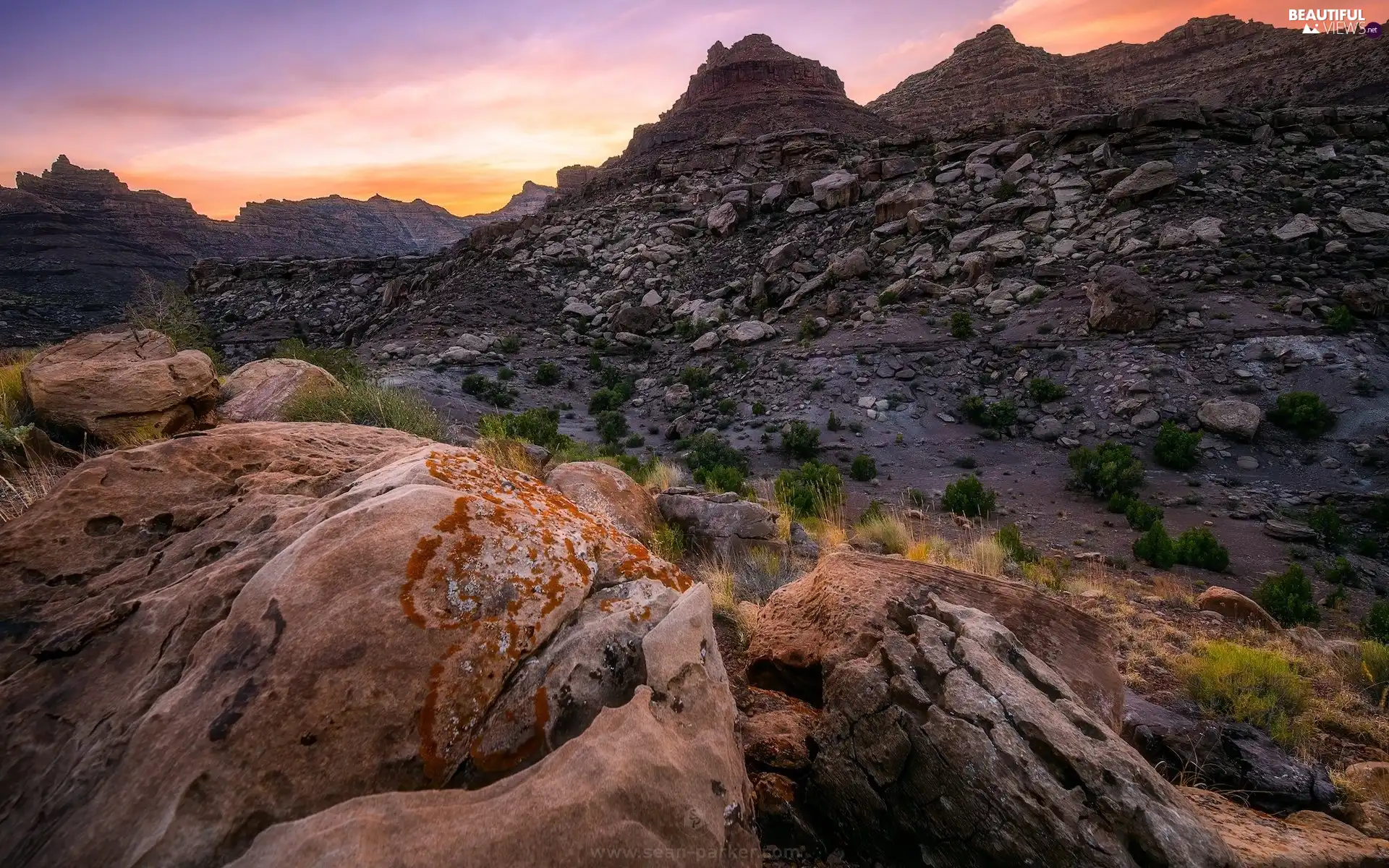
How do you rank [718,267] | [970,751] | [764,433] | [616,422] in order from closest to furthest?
1. [970,751]
2. [764,433]
3. [616,422]
4. [718,267]

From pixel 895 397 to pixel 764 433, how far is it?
3.98 meters

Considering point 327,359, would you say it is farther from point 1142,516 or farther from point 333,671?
point 1142,516

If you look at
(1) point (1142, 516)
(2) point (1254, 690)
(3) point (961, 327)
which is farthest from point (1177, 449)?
(2) point (1254, 690)

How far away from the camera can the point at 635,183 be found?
37.1m

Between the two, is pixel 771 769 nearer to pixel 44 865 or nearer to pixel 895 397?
pixel 44 865

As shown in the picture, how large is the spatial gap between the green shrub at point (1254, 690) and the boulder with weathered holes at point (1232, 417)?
999 cm

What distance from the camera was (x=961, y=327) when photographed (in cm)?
A: 1755

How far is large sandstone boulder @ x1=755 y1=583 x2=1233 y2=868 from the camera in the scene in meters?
2.11

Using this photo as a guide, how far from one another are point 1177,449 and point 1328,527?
3.03 m

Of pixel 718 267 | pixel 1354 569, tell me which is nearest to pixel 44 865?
pixel 1354 569

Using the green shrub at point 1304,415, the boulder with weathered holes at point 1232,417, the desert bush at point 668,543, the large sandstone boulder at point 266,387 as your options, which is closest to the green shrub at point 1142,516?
the boulder with weathered holes at point 1232,417

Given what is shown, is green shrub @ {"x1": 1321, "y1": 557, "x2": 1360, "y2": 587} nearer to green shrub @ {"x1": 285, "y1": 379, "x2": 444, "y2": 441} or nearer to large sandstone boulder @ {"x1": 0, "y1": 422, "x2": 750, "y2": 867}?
large sandstone boulder @ {"x1": 0, "y1": 422, "x2": 750, "y2": 867}

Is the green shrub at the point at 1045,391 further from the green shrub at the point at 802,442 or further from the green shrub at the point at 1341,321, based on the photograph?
the green shrub at the point at 1341,321

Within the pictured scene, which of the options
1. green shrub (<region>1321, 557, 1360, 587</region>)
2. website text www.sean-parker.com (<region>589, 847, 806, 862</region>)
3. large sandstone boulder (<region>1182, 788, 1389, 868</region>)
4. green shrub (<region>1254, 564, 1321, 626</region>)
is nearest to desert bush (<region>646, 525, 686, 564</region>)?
website text www.sean-parker.com (<region>589, 847, 806, 862</region>)
